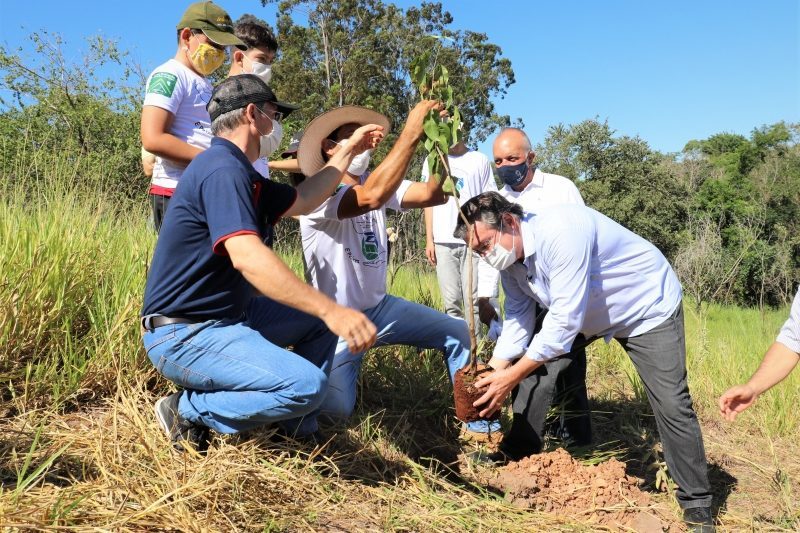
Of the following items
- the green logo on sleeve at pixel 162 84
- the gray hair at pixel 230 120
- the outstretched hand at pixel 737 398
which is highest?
the green logo on sleeve at pixel 162 84

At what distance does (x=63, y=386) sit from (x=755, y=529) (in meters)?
3.60

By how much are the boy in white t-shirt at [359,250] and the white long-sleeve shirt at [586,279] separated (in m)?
0.61

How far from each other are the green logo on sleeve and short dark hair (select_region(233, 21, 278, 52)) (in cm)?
70

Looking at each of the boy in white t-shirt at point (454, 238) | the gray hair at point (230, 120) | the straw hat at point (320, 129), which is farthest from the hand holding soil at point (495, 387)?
the boy in white t-shirt at point (454, 238)

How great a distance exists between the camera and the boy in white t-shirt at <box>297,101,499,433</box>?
3516 millimetres

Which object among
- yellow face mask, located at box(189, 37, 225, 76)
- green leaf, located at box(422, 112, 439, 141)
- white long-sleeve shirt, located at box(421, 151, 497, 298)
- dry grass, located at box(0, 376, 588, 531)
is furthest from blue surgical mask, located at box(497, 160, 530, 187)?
dry grass, located at box(0, 376, 588, 531)

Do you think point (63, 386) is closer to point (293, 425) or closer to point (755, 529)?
point (293, 425)

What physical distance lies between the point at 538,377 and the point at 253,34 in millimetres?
2626

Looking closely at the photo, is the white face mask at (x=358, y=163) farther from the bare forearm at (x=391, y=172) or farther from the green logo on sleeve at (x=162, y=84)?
the green logo on sleeve at (x=162, y=84)

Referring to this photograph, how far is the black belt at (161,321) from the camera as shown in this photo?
8.89 feet

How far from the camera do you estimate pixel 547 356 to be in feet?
10.1

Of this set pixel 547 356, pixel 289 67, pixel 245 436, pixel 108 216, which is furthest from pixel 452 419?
pixel 289 67

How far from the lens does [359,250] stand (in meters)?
3.68

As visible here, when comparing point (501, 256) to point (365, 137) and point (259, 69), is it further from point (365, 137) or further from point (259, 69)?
point (259, 69)
